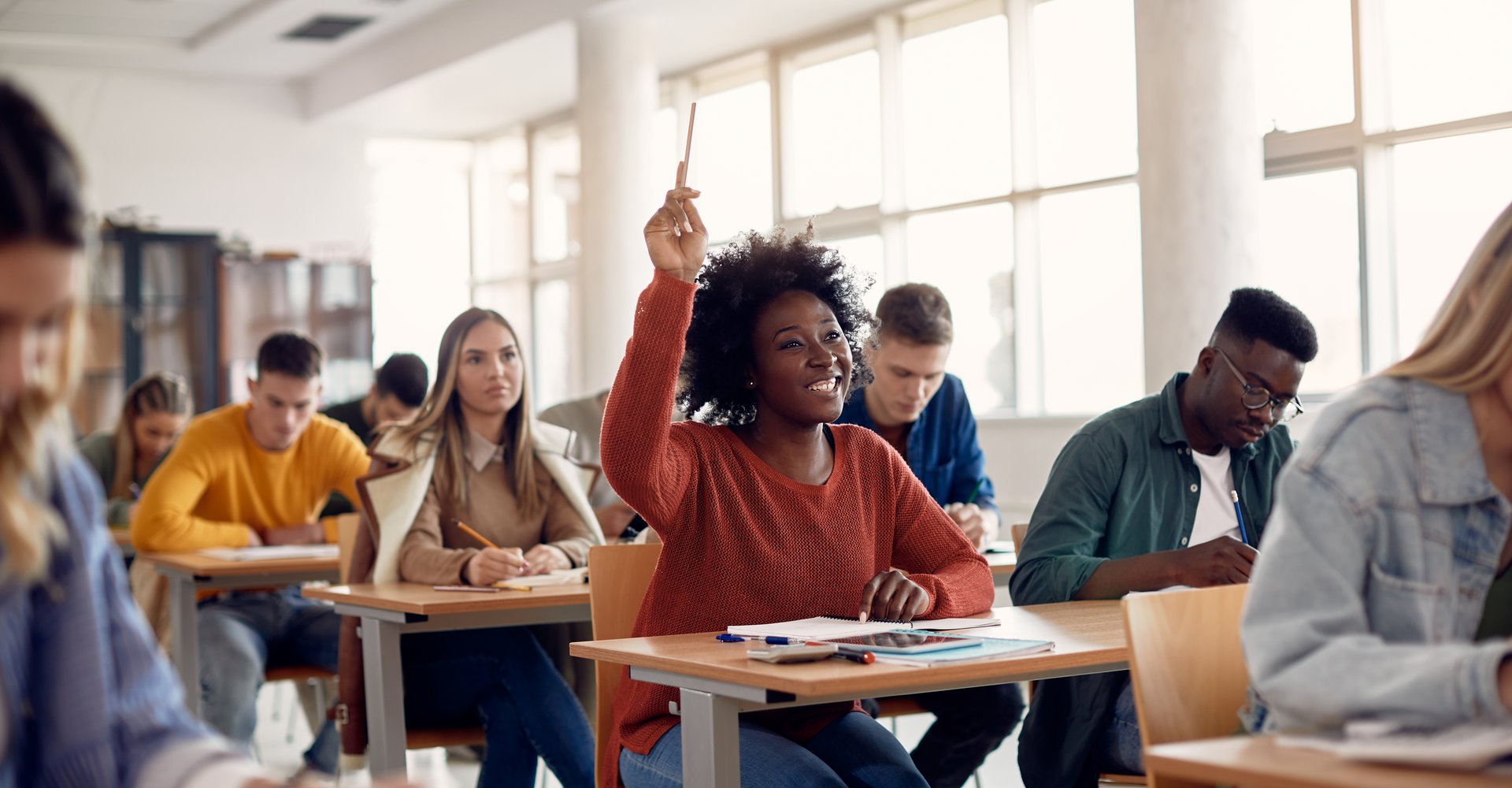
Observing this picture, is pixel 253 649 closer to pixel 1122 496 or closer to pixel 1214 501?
pixel 1122 496

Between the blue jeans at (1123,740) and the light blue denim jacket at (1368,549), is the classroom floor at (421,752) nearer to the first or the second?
the blue jeans at (1123,740)

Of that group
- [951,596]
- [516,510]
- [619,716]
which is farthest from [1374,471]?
[516,510]

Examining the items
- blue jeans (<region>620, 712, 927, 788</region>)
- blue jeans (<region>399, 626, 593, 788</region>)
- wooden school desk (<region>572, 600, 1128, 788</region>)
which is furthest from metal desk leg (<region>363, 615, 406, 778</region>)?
wooden school desk (<region>572, 600, 1128, 788</region>)

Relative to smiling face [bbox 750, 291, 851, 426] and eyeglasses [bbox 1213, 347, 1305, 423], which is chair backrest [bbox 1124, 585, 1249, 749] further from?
eyeglasses [bbox 1213, 347, 1305, 423]

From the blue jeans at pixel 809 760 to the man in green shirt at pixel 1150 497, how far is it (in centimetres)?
39

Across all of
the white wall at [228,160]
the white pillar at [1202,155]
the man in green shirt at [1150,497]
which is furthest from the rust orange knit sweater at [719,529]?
the white wall at [228,160]

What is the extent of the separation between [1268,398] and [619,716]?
4.21ft

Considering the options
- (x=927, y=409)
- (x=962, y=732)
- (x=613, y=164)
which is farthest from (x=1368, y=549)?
(x=613, y=164)

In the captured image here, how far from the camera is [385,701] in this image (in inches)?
116

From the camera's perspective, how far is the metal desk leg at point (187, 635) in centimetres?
384

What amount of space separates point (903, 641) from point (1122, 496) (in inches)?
33.9

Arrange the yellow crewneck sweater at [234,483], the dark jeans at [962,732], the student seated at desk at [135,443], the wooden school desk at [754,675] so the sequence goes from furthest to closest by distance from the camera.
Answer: the student seated at desk at [135,443] → the yellow crewneck sweater at [234,483] → the dark jeans at [962,732] → the wooden school desk at [754,675]

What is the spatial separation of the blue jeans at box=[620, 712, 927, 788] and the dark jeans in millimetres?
920

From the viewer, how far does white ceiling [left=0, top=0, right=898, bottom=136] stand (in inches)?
316
